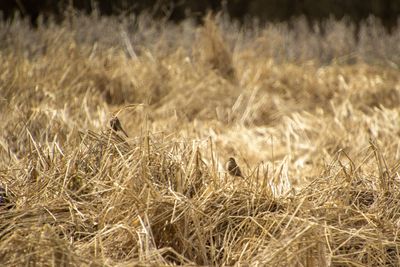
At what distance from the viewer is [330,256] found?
1.62 metres

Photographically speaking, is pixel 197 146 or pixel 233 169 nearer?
pixel 197 146

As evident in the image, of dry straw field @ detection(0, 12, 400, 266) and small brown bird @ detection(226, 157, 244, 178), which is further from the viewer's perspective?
small brown bird @ detection(226, 157, 244, 178)

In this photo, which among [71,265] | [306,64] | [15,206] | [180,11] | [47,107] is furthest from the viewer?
[180,11]

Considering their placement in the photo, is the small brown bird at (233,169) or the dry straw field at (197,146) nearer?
the dry straw field at (197,146)

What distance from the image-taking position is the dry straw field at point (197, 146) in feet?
5.70

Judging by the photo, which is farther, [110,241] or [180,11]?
[180,11]

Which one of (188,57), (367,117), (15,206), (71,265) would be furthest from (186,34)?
(71,265)

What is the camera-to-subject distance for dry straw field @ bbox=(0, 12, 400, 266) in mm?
1736

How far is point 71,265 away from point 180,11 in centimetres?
718

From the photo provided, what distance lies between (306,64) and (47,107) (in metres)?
2.59

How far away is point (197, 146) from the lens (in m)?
2.08

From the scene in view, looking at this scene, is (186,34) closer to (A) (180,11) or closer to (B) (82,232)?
(A) (180,11)

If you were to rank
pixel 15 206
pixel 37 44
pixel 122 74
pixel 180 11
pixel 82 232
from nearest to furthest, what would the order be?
1. pixel 82 232
2. pixel 15 206
3. pixel 122 74
4. pixel 37 44
5. pixel 180 11

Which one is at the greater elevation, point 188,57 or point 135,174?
point 135,174
